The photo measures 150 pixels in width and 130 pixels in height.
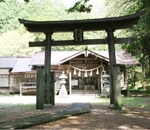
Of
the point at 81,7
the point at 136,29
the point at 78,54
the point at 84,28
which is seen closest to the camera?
the point at 81,7

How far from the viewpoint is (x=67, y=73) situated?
20438mm

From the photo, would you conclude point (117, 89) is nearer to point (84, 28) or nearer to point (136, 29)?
point (84, 28)

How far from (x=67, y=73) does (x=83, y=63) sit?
1.84 metres

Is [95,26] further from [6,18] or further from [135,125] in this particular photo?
[6,18]

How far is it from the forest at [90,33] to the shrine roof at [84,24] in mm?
820

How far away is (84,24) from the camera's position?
33.7 ft

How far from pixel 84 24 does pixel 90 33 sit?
76.2 ft

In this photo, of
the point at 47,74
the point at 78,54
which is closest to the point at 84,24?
the point at 47,74

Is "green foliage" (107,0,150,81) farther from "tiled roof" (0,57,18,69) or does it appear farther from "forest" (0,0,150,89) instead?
"tiled roof" (0,57,18,69)

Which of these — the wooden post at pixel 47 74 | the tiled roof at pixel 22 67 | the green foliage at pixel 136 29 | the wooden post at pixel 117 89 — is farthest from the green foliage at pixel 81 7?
the tiled roof at pixel 22 67

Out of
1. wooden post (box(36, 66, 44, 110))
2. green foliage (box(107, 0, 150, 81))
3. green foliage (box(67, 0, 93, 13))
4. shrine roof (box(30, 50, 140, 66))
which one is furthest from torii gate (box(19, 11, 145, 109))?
shrine roof (box(30, 50, 140, 66))

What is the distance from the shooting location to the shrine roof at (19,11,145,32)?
9.73 meters

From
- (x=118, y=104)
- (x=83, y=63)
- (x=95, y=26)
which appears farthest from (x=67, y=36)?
(x=118, y=104)

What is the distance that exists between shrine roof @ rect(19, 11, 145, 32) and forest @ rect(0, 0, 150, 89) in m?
0.82
